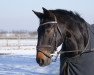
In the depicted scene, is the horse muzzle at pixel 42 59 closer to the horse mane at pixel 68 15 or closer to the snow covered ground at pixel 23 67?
the horse mane at pixel 68 15

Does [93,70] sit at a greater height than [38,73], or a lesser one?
greater

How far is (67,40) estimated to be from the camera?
506cm

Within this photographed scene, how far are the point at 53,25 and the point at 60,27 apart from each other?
0.51ft

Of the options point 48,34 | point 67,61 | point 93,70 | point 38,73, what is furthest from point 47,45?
point 38,73

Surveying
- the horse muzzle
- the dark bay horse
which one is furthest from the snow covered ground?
the horse muzzle

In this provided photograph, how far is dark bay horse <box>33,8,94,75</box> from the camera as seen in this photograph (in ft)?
15.7

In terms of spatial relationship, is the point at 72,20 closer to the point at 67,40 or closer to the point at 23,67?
the point at 67,40

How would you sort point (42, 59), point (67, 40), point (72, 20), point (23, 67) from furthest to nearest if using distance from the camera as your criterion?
point (23, 67) → point (72, 20) → point (67, 40) → point (42, 59)

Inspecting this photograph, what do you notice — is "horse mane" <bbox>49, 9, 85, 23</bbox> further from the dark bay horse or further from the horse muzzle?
the horse muzzle

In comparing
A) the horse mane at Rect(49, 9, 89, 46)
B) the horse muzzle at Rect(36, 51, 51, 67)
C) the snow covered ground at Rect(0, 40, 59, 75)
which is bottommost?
the snow covered ground at Rect(0, 40, 59, 75)

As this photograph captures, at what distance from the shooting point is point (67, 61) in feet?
17.2

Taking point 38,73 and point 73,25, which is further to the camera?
point 38,73

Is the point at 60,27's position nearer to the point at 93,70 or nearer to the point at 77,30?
the point at 77,30

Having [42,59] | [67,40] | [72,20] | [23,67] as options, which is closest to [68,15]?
[72,20]
